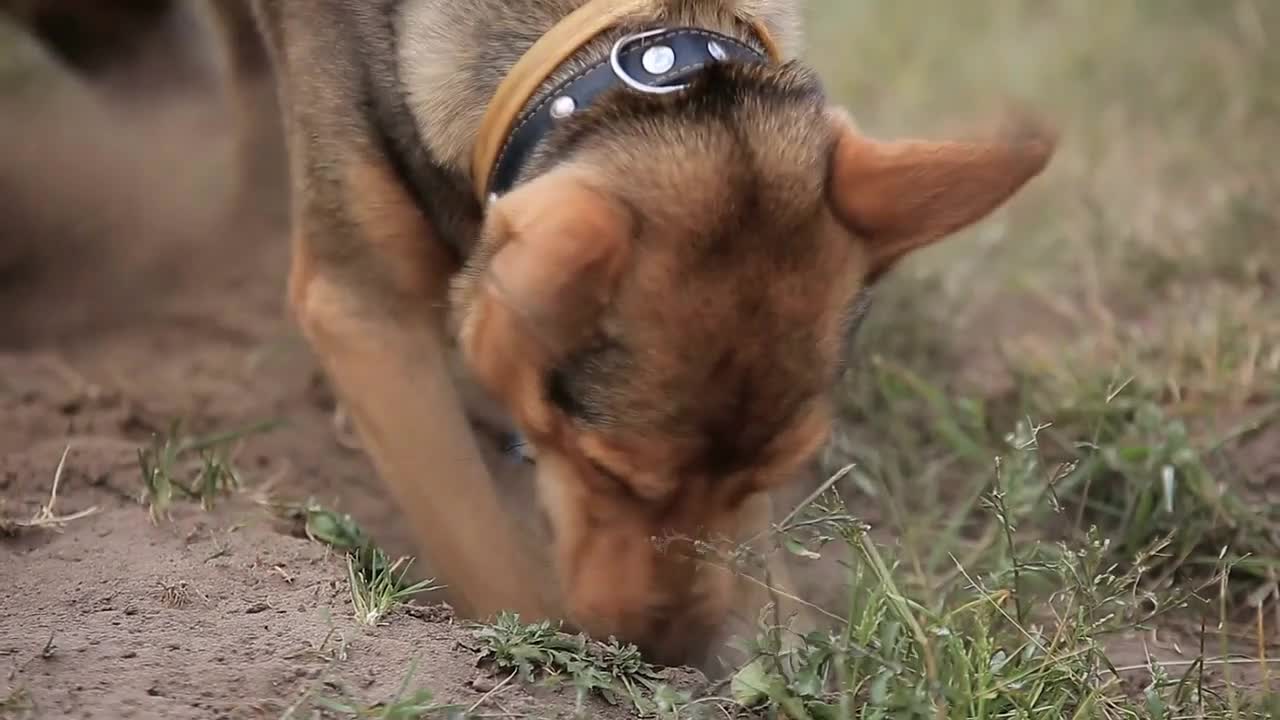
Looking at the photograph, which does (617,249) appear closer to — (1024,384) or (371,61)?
(371,61)

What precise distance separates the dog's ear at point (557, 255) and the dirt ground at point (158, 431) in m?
0.66

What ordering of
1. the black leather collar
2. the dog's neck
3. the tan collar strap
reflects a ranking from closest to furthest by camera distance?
the black leather collar < the tan collar strap < the dog's neck

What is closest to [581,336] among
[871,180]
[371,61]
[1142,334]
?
[871,180]

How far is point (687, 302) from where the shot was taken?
2449mm

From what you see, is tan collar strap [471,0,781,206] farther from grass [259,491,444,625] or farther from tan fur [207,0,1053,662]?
grass [259,491,444,625]

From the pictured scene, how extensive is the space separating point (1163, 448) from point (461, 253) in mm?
1959

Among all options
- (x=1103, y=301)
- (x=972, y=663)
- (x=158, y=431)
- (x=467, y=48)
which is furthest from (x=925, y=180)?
(x=1103, y=301)

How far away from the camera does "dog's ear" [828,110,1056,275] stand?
2549 mm

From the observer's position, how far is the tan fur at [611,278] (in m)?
2.46

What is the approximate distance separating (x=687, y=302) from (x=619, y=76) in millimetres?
563

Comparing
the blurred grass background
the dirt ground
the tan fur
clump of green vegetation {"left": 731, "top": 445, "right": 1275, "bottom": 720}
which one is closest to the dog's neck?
the tan fur

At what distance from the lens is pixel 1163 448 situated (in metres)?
3.53

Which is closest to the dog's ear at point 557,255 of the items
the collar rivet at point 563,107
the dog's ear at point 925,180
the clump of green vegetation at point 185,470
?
the collar rivet at point 563,107

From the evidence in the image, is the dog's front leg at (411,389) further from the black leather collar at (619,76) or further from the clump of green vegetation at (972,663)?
the clump of green vegetation at (972,663)
